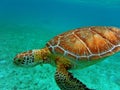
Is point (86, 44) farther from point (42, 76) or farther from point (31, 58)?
point (42, 76)

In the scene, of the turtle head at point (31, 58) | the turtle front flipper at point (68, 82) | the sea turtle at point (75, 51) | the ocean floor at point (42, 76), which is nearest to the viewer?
the turtle front flipper at point (68, 82)

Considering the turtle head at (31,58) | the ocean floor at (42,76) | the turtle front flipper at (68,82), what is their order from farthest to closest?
the ocean floor at (42,76)
the turtle head at (31,58)
the turtle front flipper at (68,82)

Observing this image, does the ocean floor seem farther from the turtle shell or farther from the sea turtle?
the turtle shell

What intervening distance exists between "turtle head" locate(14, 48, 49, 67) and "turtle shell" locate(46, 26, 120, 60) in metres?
0.20

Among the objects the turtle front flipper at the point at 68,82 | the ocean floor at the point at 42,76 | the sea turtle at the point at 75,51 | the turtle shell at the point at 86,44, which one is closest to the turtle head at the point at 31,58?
the sea turtle at the point at 75,51

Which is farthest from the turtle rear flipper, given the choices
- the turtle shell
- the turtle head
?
the turtle head

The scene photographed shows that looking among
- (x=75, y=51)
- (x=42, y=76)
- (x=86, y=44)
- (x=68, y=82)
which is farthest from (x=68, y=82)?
(x=42, y=76)

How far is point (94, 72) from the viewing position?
8.90 metres

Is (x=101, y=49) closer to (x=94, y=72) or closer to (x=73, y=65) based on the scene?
(x=73, y=65)

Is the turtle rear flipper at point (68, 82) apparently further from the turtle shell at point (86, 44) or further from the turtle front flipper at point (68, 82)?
the turtle shell at point (86, 44)

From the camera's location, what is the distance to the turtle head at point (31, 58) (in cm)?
460

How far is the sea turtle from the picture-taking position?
447 cm

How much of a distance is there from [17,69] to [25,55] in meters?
3.63

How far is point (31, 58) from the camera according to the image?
15.1ft
